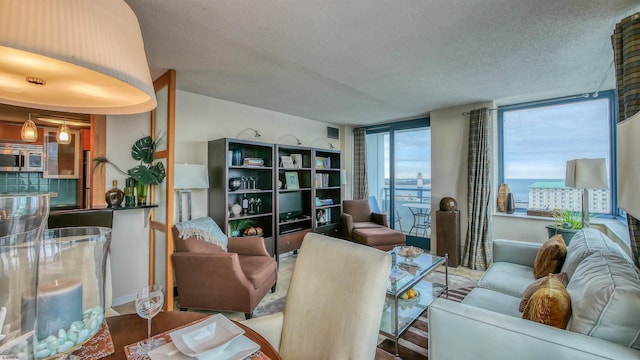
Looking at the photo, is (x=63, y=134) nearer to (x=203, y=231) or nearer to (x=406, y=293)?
(x=203, y=231)

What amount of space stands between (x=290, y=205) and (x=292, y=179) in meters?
0.45

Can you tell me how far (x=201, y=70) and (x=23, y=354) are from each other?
254 cm

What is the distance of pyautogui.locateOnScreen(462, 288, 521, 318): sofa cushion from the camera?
71.1 inches

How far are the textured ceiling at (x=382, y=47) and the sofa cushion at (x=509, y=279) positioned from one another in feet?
6.27

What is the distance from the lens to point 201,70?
8.75 ft

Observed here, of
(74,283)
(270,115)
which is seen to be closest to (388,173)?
(270,115)

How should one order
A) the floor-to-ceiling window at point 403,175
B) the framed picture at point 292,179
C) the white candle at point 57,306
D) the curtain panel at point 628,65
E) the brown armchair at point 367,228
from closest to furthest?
1. the white candle at point 57,306
2. the curtain panel at point 628,65
3. the brown armchair at point 367,228
4. the framed picture at point 292,179
5. the floor-to-ceiling window at point 403,175

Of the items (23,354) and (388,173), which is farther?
(388,173)

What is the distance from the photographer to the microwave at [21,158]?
6.79ft

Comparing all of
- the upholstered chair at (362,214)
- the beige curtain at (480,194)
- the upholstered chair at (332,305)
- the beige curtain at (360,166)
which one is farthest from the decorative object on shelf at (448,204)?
the upholstered chair at (332,305)

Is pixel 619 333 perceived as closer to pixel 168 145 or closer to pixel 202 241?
pixel 202 241

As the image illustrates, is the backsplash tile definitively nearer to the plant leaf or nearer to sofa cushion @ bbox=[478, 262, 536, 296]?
the plant leaf

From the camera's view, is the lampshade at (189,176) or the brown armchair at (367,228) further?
the brown armchair at (367,228)

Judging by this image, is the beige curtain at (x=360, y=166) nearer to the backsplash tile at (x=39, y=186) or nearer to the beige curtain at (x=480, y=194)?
the beige curtain at (x=480, y=194)
